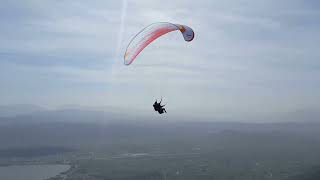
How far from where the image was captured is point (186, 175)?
14862 centimetres

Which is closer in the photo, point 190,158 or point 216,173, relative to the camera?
point 216,173

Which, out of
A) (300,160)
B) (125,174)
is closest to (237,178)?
(125,174)

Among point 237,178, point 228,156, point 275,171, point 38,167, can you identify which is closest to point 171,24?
point 237,178

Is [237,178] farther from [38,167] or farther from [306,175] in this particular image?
[38,167]

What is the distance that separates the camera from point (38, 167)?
586 ft

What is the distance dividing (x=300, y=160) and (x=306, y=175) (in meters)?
48.2

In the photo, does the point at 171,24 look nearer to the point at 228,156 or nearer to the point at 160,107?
the point at 160,107

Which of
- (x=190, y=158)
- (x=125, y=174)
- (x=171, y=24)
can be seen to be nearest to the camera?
(x=171, y=24)

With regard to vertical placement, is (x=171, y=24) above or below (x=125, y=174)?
above

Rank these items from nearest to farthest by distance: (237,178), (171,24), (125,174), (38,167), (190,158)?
1. (171,24)
2. (237,178)
3. (125,174)
4. (38,167)
5. (190,158)

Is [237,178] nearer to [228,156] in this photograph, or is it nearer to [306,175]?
[306,175]

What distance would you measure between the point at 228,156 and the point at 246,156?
7970 millimetres

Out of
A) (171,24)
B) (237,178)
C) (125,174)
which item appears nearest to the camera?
(171,24)

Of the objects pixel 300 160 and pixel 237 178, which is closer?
pixel 237 178
